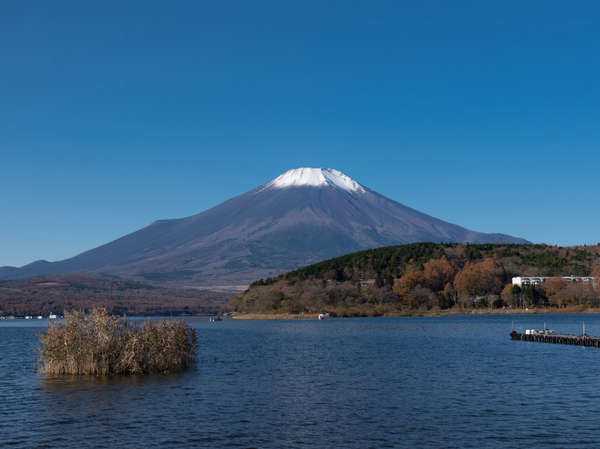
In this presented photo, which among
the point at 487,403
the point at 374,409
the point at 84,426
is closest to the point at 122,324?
the point at 84,426

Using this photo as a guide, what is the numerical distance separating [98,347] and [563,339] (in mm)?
45186

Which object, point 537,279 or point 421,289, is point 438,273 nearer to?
point 421,289

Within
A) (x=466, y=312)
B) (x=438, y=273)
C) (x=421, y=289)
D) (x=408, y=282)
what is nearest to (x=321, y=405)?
(x=466, y=312)

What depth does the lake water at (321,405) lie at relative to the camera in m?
26.0

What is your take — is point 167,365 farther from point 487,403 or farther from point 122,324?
point 487,403

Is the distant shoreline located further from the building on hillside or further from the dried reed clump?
the dried reed clump

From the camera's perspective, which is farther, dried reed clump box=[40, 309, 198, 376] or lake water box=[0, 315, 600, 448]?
dried reed clump box=[40, 309, 198, 376]

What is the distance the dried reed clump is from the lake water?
126cm

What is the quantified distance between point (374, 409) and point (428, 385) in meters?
8.22

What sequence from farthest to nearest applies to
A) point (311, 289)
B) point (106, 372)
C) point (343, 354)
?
point (311, 289) → point (343, 354) → point (106, 372)

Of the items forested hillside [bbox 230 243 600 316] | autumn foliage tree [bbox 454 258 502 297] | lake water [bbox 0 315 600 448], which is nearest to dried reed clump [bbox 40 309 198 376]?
lake water [bbox 0 315 600 448]

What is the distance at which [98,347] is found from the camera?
41500 mm

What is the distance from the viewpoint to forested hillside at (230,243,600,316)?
16912 cm

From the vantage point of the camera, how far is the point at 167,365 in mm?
44562
